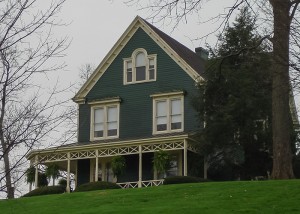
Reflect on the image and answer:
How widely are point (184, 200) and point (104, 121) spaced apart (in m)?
18.1

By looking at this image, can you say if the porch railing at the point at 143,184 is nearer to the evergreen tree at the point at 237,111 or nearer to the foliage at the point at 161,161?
the foliage at the point at 161,161

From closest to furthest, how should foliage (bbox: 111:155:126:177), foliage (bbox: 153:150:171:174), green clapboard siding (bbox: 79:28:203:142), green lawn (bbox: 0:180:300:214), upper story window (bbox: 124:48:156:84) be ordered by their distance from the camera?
green lawn (bbox: 0:180:300:214) < foliage (bbox: 153:150:171:174) < foliage (bbox: 111:155:126:177) < green clapboard siding (bbox: 79:28:203:142) < upper story window (bbox: 124:48:156:84)

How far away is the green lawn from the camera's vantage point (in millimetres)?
19344

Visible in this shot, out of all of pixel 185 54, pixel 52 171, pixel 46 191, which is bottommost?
pixel 46 191

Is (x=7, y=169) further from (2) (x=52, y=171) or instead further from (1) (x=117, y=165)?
(2) (x=52, y=171)

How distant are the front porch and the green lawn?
976 cm

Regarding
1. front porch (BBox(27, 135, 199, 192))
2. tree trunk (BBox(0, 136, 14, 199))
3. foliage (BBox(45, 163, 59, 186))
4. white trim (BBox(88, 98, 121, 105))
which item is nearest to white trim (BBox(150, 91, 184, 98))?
white trim (BBox(88, 98, 121, 105))

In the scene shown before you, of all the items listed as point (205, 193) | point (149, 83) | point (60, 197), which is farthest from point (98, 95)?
point (205, 193)

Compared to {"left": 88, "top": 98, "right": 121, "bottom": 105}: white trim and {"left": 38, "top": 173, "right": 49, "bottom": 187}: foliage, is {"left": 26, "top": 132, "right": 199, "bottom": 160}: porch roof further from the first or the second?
{"left": 88, "top": 98, "right": 121, "bottom": 105}: white trim

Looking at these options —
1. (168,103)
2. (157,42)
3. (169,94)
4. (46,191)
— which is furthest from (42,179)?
(157,42)

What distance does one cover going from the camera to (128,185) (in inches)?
1410

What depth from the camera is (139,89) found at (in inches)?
1518

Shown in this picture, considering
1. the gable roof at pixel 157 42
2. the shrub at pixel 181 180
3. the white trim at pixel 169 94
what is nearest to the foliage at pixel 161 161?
the shrub at pixel 181 180

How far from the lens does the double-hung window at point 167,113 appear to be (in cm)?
3697
